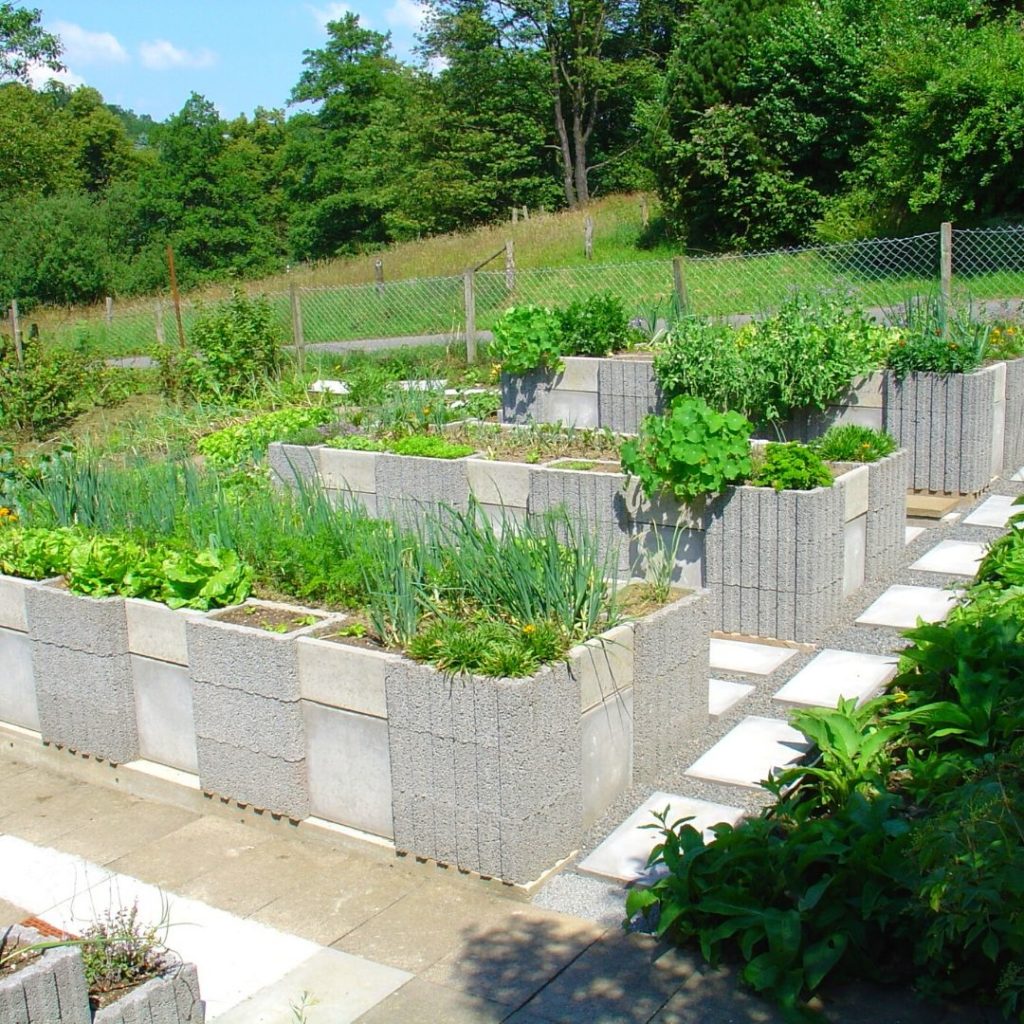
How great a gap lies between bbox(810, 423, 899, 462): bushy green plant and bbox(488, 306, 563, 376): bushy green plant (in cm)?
294

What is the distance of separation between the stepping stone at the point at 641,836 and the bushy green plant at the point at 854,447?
9.10 ft

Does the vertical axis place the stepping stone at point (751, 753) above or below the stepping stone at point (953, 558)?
below

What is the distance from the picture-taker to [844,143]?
22609 millimetres

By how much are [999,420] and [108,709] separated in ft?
20.2

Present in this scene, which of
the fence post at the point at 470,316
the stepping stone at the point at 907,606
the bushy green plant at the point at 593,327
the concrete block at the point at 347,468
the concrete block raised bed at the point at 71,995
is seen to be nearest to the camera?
the concrete block raised bed at the point at 71,995

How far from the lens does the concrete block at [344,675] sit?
4.04 m

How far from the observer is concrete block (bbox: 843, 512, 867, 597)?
6.15 meters

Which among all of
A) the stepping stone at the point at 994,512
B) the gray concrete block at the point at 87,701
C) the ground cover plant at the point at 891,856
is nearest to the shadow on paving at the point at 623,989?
the ground cover plant at the point at 891,856

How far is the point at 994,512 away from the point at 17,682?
573 cm

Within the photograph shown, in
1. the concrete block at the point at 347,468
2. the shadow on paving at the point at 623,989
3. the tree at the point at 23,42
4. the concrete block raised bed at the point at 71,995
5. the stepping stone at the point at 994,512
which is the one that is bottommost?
the shadow on paving at the point at 623,989

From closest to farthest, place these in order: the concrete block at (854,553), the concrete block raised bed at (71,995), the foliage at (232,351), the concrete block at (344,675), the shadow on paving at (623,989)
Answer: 1. the concrete block raised bed at (71,995)
2. the shadow on paving at (623,989)
3. the concrete block at (344,675)
4. the concrete block at (854,553)
5. the foliage at (232,351)

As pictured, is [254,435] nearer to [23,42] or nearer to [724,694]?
[724,694]

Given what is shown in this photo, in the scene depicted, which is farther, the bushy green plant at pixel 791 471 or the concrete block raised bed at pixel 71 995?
the bushy green plant at pixel 791 471

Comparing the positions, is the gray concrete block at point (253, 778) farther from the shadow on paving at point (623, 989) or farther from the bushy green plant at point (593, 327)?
the bushy green plant at point (593, 327)
